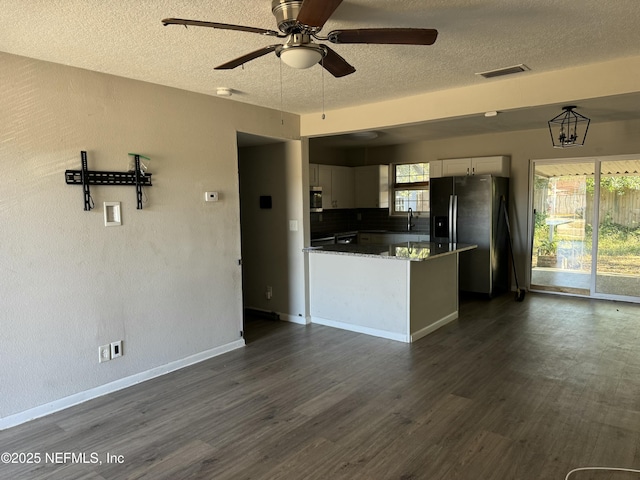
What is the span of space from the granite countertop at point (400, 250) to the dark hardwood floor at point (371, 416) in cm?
87

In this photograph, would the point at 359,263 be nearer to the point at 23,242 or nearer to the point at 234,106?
the point at 234,106

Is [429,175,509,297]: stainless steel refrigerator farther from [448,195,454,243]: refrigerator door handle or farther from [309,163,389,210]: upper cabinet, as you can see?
[309,163,389,210]: upper cabinet

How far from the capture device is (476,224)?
6125mm

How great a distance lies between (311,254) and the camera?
16.5 feet

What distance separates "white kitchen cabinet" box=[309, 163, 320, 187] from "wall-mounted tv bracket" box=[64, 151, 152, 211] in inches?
139

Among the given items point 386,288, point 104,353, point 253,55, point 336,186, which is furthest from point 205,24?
point 336,186

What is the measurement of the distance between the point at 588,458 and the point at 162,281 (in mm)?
3140

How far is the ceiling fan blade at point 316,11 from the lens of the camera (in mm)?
1646

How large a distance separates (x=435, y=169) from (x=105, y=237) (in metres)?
5.09

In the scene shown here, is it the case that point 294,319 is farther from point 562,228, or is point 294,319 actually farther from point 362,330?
point 562,228

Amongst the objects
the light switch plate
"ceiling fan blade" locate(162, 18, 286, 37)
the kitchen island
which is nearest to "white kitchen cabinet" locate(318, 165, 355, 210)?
the kitchen island

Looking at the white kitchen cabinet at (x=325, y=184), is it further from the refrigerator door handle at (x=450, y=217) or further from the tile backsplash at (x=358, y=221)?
the refrigerator door handle at (x=450, y=217)

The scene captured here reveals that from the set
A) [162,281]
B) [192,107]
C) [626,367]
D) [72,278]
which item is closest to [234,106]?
[192,107]

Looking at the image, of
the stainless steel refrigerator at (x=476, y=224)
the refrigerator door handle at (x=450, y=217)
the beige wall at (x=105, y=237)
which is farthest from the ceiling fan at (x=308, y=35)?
the refrigerator door handle at (x=450, y=217)
